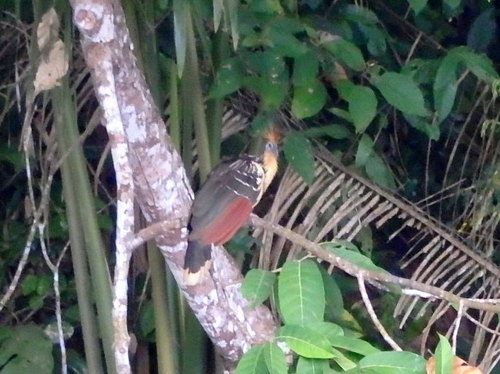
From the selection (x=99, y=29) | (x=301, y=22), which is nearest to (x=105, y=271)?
(x=99, y=29)

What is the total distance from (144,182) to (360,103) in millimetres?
469

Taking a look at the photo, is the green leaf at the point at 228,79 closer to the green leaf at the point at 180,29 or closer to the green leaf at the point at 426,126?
the green leaf at the point at 180,29

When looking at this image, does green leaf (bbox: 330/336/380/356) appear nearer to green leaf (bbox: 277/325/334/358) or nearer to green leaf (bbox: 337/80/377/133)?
green leaf (bbox: 277/325/334/358)

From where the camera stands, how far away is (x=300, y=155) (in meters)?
1.87

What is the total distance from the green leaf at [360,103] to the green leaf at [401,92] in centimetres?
4

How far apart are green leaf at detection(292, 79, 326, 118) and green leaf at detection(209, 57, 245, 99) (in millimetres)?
116

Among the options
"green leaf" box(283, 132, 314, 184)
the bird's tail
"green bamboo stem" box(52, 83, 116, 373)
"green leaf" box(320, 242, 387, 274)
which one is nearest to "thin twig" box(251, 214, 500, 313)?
"green leaf" box(320, 242, 387, 274)

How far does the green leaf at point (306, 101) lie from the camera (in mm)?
1807

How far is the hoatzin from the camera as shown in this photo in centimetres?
162

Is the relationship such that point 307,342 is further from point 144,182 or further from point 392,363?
point 144,182

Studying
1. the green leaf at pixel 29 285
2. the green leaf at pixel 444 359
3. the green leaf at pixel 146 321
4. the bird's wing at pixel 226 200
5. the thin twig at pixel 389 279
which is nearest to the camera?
the green leaf at pixel 444 359

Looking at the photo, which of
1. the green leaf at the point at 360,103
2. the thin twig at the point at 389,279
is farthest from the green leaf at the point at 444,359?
the green leaf at the point at 360,103

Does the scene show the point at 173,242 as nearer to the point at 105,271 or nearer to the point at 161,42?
the point at 105,271

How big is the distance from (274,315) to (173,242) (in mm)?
349
